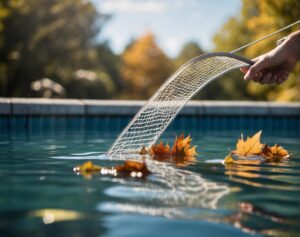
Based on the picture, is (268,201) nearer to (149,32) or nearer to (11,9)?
(11,9)

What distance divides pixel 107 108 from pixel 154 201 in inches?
264

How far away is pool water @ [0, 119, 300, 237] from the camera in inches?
78.4

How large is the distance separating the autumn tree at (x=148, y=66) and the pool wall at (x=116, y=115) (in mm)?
25847

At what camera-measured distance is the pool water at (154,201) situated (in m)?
1.99

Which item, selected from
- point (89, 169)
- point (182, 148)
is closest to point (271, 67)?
point (182, 148)

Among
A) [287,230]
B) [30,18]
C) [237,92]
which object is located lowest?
[287,230]

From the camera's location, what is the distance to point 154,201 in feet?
8.04

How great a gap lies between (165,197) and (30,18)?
23.3m

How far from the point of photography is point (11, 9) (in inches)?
923

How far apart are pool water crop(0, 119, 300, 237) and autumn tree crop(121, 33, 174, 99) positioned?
106ft

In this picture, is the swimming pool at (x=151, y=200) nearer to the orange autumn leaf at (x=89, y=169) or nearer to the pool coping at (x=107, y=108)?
the orange autumn leaf at (x=89, y=169)

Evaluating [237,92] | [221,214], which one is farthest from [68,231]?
[237,92]

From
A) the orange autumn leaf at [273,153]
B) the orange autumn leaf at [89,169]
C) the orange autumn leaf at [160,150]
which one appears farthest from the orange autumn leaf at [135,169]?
the orange autumn leaf at [273,153]

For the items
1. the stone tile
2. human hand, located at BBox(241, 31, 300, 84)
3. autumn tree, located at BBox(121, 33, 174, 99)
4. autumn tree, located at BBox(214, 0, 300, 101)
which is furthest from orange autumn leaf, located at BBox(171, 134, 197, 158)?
autumn tree, located at BBox(121, 33, 174, 99)
